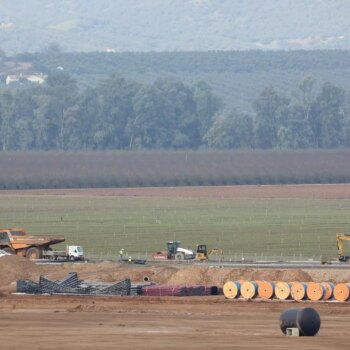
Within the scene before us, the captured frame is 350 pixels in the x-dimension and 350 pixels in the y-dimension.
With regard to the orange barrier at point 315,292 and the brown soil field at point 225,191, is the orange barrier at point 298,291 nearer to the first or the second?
the orange barrier at point 315,292

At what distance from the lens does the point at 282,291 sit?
226 feet

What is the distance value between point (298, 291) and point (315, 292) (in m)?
0.78

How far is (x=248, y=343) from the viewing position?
5100 centimetres

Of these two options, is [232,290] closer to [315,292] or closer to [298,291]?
[298,291]

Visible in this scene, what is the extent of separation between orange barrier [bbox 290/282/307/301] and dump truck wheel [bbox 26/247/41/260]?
32155 mm

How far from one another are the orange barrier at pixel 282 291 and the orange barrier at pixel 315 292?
93 centimetres

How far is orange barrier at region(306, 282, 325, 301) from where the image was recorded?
68.0 m

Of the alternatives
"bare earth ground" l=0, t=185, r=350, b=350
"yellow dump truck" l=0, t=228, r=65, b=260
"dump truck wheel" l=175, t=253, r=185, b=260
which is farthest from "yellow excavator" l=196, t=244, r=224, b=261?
"bare earth ground" l=0, t=185, r=350, b=350

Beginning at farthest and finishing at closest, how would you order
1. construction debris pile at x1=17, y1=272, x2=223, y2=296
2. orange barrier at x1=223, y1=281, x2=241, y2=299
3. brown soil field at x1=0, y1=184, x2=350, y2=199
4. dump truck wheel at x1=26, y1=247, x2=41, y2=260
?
brown soil field at x1=0, y1=184, x2=350, y2=199 → dump truck wheel at x1=26, y1=247, x2=41, y2=260 → construction debris pile at x1=17, y1=272, x2=223, y2=296 → orange barrier at x1=223, y1=281, x2=241, y2=299

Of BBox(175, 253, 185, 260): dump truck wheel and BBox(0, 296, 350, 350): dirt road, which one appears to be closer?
BBox(0, 296, 350, 350): dirt road

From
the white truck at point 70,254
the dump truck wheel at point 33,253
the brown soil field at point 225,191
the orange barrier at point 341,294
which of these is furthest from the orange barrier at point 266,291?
the brown soil field at point 225,191

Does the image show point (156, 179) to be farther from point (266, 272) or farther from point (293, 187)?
point (266, 272)

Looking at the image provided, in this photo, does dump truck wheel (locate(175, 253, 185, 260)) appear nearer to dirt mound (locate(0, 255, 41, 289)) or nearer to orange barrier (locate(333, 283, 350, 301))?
dirt mound (locate(0, 255, 41, 289))

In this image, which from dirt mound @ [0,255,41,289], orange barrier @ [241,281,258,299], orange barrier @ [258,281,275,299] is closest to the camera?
orange barrier @ [258,281,275,299]
